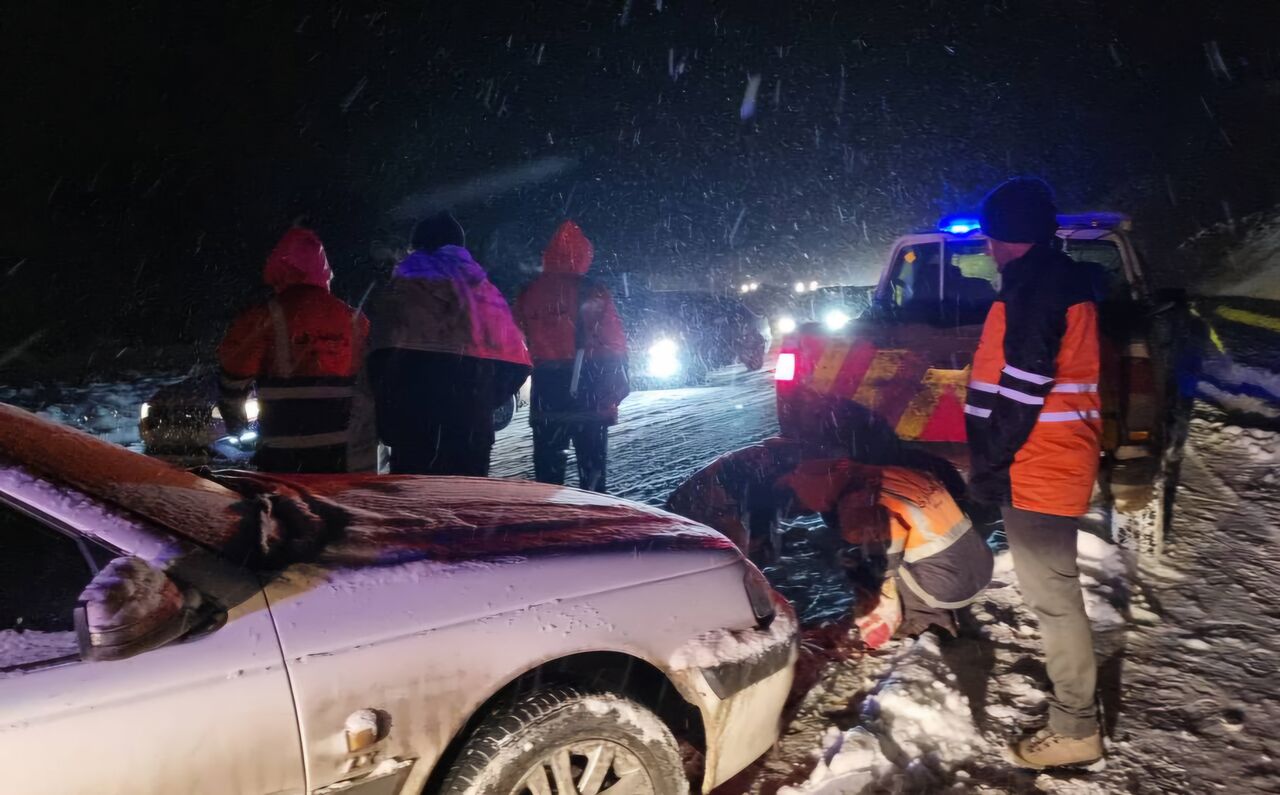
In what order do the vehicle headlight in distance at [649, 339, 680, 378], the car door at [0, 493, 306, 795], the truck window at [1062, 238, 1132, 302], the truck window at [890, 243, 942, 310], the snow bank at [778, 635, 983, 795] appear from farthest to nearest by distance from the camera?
1. the vehicle headlight in distance at [649, 339, 680, 378]
2. the truck window at [890, 243, 942, 310]
3. the truck window at [1062, 238, 1132, 302]
4. the snow bank at [778, 635, 983, 795]
5. the car door at [0, 493, 306, 795]

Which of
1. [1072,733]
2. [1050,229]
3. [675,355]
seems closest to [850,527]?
[1072,733]

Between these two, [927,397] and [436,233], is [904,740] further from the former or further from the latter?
[436,233]

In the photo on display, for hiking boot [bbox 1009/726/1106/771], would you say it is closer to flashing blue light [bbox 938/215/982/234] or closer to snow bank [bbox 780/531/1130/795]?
snow bank [bbox 780/531/1130/795]

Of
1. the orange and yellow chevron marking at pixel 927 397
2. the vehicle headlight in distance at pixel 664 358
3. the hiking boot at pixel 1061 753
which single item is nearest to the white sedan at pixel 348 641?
the hiking boot at pixel 1061 753

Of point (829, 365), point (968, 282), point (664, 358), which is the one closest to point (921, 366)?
point (829, 365)

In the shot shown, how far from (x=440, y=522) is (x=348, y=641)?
59 centimetres

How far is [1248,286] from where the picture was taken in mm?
17453

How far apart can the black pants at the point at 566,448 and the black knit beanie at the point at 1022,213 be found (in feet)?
9.08

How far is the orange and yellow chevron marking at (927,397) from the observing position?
3.91 meters

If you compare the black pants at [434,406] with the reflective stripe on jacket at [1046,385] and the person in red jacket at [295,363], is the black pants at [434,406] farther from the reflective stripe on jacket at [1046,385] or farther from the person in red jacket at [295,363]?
the reflective stripe on jacket at [1046,385]

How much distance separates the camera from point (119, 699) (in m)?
1.44

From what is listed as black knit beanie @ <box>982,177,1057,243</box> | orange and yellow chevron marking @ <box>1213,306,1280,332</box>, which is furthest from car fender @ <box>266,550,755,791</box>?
orange and yellow chevron marking @ <box>1213,306,1280,332</box>

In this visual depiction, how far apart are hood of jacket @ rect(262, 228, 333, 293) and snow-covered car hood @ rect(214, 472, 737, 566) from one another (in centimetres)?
119

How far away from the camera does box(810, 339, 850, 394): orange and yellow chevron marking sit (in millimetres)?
4266
